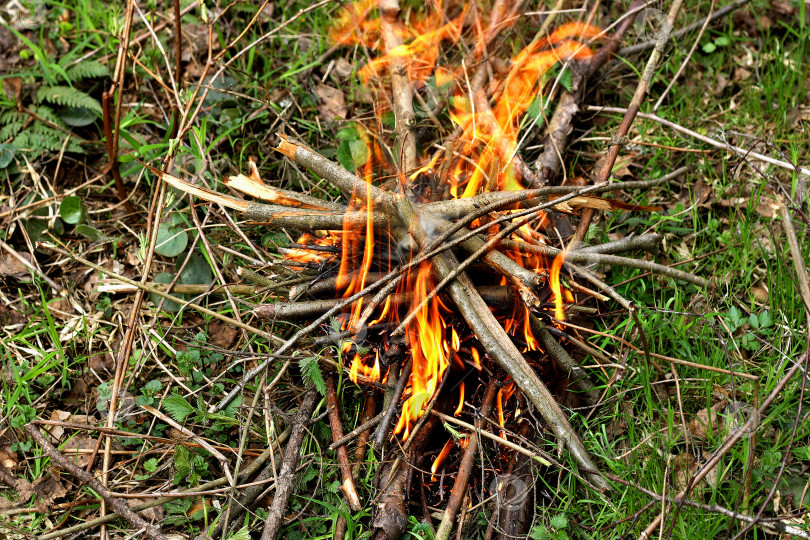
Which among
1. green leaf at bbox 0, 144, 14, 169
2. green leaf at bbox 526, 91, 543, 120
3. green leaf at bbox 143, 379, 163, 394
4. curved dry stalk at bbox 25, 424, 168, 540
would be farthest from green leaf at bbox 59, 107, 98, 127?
green leaf at bbox 526, 91, 543, 120

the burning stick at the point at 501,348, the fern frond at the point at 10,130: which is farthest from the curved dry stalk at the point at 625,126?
the fern frond at the point at 10,130

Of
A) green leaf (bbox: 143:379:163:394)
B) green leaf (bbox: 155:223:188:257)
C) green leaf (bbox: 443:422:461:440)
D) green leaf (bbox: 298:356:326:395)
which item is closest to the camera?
green leaf (bbox: 443:422:461:440)

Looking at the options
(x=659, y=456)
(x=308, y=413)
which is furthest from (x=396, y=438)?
(x=659, y=456)

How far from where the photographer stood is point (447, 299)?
2.48 metres

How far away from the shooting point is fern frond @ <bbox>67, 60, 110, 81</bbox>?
3516 millimetres

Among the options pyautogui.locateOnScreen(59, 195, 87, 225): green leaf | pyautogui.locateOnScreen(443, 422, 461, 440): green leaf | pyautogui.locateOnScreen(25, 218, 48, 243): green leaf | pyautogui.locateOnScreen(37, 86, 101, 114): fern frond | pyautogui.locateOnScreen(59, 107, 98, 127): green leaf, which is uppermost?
pyautogui.locateOnScreen(37, 86, 101, 114): fern frond

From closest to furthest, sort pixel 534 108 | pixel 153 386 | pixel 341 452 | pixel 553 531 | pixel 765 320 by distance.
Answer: pixel 553 531 < pixel 341 452 < pixel 765 320 < pixel 153 386 < pixel 534 108

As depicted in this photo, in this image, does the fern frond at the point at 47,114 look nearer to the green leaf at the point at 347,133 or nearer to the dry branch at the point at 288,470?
the green leaf at the point at 347,133

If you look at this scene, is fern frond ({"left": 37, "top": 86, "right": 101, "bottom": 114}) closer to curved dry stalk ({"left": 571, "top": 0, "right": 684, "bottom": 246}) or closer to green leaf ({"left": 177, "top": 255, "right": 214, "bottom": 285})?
green leaf ({"left": 177, "top": 255, "right": 214, "bottom": 285})

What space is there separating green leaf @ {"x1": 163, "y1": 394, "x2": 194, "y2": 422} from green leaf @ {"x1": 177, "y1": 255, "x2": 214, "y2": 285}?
0.72 meters

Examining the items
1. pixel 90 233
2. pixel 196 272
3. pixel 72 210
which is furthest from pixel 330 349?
pixel 72 210

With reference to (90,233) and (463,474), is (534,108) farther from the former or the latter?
(90,233)

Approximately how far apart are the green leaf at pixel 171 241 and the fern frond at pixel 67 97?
0.89 meters

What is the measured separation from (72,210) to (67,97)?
68 cm
